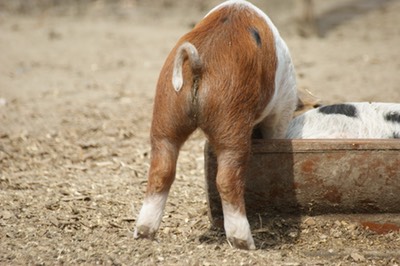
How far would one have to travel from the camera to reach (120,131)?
666 centimetres

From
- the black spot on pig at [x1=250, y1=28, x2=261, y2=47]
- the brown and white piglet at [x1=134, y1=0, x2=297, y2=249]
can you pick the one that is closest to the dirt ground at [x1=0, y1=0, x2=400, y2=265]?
the brown and white piglet at [x1=134, y1=0, x2=297, y2=249]

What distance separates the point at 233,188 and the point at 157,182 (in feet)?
1.27

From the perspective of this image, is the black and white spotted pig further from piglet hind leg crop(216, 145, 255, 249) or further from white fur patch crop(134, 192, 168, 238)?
white fur patch crop(134, 192, 168, 238)

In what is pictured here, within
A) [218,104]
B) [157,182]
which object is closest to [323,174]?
[218,104]

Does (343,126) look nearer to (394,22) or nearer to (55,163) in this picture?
(55,163)

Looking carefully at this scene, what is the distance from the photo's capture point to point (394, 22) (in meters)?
12.3

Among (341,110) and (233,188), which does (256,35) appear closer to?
(233,188)

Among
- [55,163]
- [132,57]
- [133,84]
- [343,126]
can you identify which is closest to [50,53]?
[132,57]

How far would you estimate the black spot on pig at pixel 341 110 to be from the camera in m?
4.47

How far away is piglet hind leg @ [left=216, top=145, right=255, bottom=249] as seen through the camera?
359 cm

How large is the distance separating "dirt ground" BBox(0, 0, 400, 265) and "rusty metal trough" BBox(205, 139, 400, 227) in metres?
0.13

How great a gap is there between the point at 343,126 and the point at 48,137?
2972mm

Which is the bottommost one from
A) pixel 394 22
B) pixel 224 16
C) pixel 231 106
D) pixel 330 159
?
pixel 394 22

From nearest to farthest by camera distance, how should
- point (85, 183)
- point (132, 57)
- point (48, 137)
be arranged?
point (85, 183) < point (48, 137) < point (132, 57)
